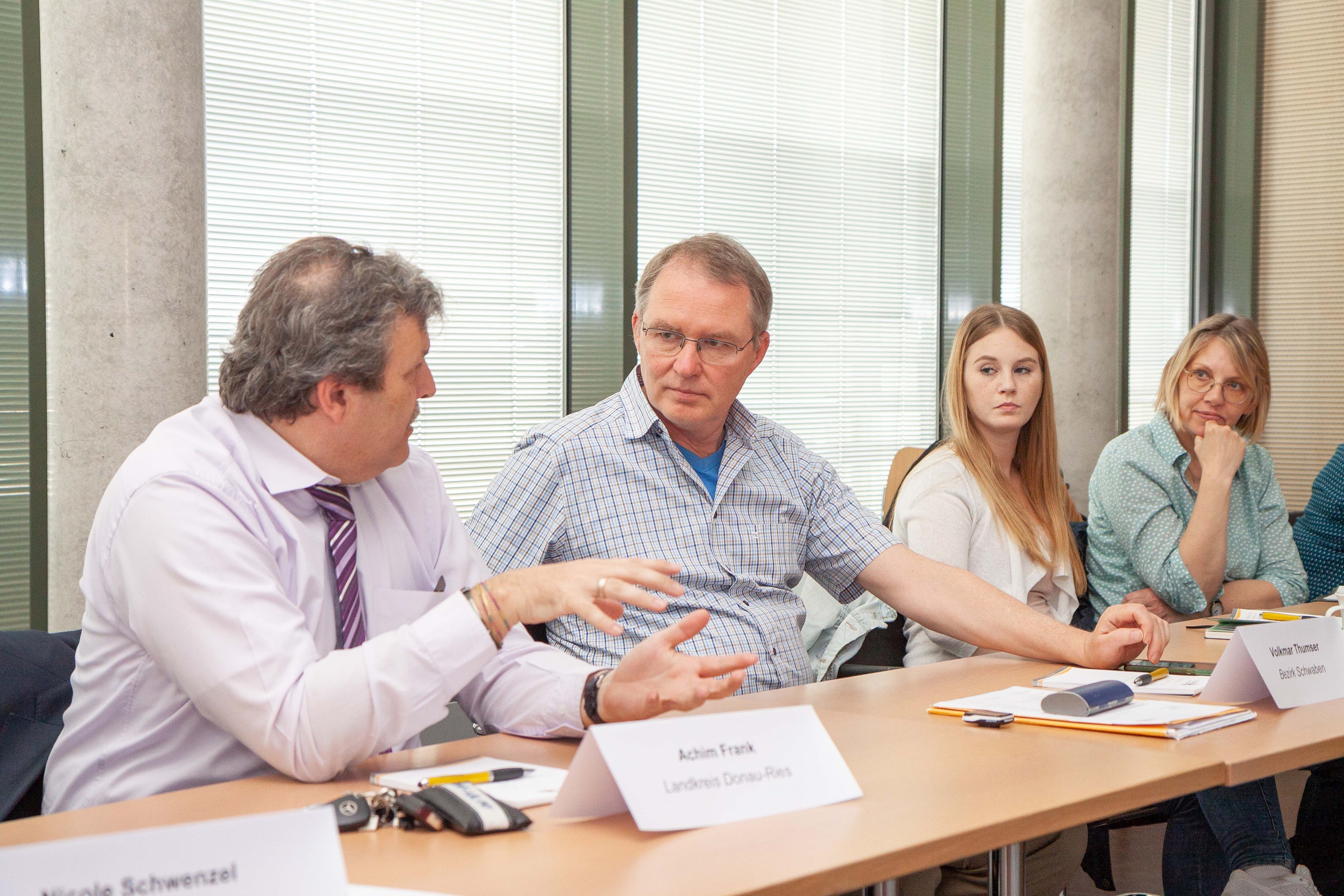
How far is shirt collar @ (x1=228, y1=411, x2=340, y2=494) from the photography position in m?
1.56

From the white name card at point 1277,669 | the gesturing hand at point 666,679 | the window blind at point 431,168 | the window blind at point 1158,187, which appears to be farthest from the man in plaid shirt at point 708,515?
the window blind at point 1158,187

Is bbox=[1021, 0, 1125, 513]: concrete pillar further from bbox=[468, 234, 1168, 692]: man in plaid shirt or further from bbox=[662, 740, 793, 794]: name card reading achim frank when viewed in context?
bbox=[662, 740, 793, 794]: name card reading achim frank

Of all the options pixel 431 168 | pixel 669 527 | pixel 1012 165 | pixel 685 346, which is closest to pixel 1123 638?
pixel 669 527

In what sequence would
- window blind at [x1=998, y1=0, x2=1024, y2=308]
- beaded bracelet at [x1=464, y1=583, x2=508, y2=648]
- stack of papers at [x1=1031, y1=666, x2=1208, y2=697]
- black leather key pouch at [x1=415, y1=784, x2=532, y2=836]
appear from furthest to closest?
window blind at [x1=998, y1=0, x2=1024, y2=308] → stack of papers at [x1=1031, y1=666, x2=1208, y2=697] → beaded bracelet at [x1=464, y1=583, x2=508, y2=648] → black leather key pouch at [x1=415, y1=784, x2=532, y2=836]

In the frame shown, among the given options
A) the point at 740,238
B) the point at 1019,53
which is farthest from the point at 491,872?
the point at 1019,53

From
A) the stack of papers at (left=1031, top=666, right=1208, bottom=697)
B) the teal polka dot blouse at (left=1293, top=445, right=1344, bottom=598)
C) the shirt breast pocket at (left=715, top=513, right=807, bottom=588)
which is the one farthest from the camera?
the teal polka dot blouse at (left=1293, top=445, right=1344, bottom=598)

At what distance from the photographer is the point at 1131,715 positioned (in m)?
1.71

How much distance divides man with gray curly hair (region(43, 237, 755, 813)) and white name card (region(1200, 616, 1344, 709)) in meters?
0.79

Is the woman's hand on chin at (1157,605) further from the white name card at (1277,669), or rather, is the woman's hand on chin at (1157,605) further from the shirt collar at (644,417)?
the shirt collar at (644,417)

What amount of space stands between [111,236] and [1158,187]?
216 inches

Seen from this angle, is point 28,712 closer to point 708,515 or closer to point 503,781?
point 503,781

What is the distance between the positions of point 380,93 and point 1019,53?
130 inches

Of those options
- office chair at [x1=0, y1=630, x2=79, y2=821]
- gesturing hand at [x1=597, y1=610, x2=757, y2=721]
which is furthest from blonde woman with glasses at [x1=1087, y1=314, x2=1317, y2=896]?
office chair at [x1=0, y1=630, x2=79, y2=821]

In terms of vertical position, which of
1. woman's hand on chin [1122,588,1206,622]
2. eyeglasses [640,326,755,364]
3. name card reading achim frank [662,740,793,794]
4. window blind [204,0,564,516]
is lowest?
woman's hand on chin [1122,588,1206,622]
